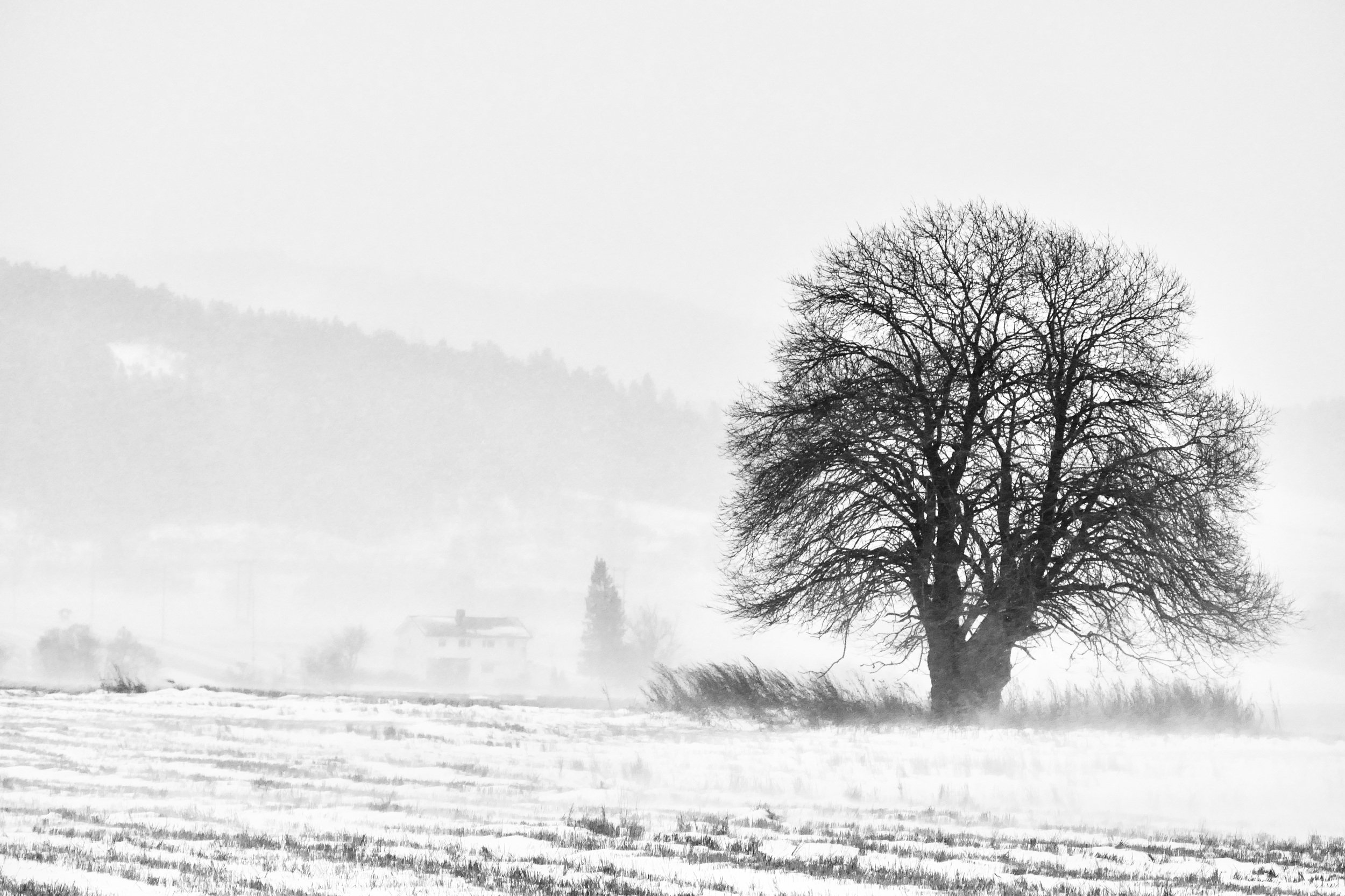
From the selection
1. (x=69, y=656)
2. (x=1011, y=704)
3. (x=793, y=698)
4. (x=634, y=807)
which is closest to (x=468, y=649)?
(x=69, y=656)

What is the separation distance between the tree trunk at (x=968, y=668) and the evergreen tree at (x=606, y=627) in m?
104

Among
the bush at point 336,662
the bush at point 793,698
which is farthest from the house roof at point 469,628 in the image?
the bush at point 793,698

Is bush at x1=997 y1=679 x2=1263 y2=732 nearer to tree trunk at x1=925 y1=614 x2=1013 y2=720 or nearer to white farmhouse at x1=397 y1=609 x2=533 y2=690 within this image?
tree trunk at x1=925 y1=614 x2=1013 y2=720

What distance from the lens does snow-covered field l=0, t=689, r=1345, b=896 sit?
1084 cm

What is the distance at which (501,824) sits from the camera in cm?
1459

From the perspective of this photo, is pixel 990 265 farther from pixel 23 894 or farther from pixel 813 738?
pixel 23 894

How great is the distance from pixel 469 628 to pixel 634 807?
174 m

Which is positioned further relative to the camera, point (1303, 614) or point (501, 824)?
point (1303, 614)

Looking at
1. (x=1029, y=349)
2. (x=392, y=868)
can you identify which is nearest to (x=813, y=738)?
(x=1029, y=349)

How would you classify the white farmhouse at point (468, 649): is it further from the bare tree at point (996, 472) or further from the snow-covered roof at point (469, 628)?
the bare tree at point (996, 472)

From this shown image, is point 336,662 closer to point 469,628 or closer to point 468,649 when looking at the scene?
point 468,649

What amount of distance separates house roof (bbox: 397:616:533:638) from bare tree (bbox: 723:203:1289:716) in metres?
155

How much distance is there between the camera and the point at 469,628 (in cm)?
18850

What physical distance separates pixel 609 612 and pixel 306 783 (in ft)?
385
